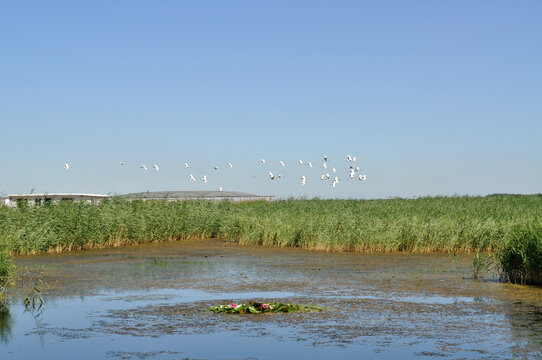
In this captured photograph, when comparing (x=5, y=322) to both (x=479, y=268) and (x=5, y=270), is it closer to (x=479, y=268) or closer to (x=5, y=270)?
(x=5, y=270)

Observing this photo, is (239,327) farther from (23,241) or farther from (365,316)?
(23,241)

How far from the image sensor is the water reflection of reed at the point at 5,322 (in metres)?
11.5

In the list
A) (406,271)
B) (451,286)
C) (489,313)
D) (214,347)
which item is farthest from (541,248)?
(214,347)

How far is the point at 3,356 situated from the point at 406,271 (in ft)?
43.4

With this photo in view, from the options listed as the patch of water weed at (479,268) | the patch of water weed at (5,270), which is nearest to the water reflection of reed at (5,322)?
the patch of water weed at (5,270)

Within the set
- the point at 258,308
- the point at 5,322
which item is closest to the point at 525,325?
the point at 258,308

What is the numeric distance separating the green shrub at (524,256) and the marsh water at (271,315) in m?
0.51

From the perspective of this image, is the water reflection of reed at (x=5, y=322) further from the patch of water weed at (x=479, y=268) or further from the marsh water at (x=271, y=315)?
the patch of water weed at (x=479, y=268)

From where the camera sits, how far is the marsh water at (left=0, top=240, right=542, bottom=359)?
10.4 metres

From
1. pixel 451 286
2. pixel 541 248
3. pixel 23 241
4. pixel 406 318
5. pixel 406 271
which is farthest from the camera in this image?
pixel 23 241

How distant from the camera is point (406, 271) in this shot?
20.8m

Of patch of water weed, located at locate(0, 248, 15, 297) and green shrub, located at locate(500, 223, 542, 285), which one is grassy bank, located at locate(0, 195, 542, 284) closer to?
green shrub, located at locate(500, 223, 542, 285)

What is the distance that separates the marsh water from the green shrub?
0.51 m

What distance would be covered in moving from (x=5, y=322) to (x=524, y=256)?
11620 mm
